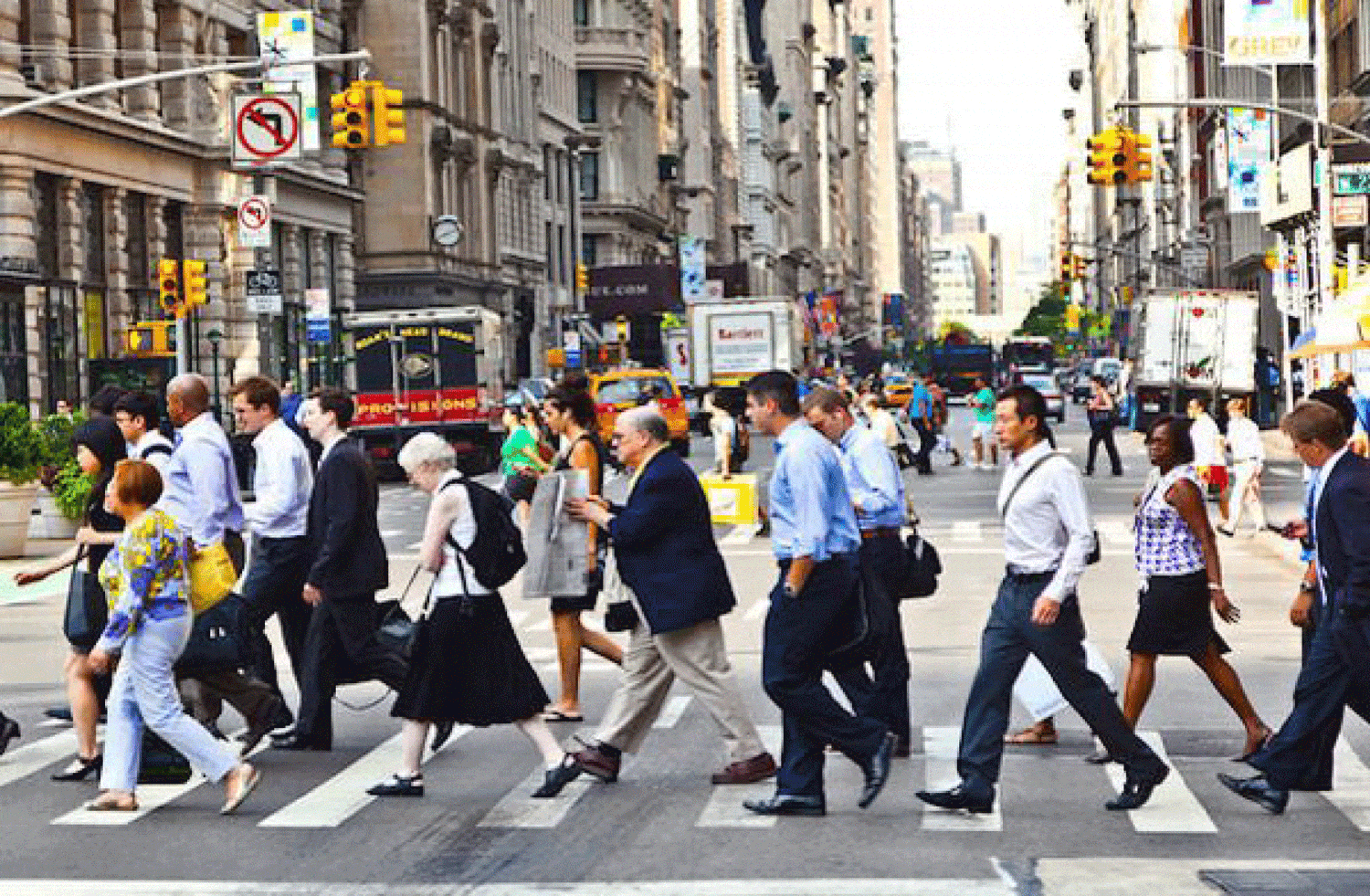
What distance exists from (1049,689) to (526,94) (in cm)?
8440

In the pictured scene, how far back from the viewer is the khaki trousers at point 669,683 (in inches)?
480

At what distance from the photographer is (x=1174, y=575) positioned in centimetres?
1298

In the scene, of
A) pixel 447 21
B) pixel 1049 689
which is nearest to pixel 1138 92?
pixel 447 21

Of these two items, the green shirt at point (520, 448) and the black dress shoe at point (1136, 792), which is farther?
the green shirt at point (520, 448)

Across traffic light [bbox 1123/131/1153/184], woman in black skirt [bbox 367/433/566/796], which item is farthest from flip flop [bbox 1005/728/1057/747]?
traffic light [bbox 1123/131/1153/184]

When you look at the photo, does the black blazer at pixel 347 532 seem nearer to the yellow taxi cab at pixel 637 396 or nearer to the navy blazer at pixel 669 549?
the navy blazer at pixel 669 549

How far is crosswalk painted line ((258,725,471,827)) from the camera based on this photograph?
11.8 m

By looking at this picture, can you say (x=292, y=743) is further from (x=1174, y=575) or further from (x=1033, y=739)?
(x=1174, y=575)

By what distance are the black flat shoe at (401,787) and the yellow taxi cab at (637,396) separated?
3883 centimetres

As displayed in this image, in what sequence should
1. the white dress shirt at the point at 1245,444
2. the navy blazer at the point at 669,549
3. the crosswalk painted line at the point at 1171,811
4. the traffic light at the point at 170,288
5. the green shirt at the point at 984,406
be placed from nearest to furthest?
the crosswalk painted line at the point at 1171,811
the navy blazer at the point at 669,549
the white dress shirt at the point at 1245,444
the traffic light at the point at 170,288
the green shirt at the point at 984,406

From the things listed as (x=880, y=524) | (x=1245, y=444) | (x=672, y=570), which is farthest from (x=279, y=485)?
(x=1245, y=444)

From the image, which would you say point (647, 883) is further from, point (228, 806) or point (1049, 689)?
point (1049, 689)

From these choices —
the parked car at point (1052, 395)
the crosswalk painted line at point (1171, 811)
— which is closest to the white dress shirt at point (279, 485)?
the crosswalk painted line at point (1171, 811)

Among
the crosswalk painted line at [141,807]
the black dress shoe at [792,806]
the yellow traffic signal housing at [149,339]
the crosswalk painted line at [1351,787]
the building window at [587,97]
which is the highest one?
the building window at [587,97]
